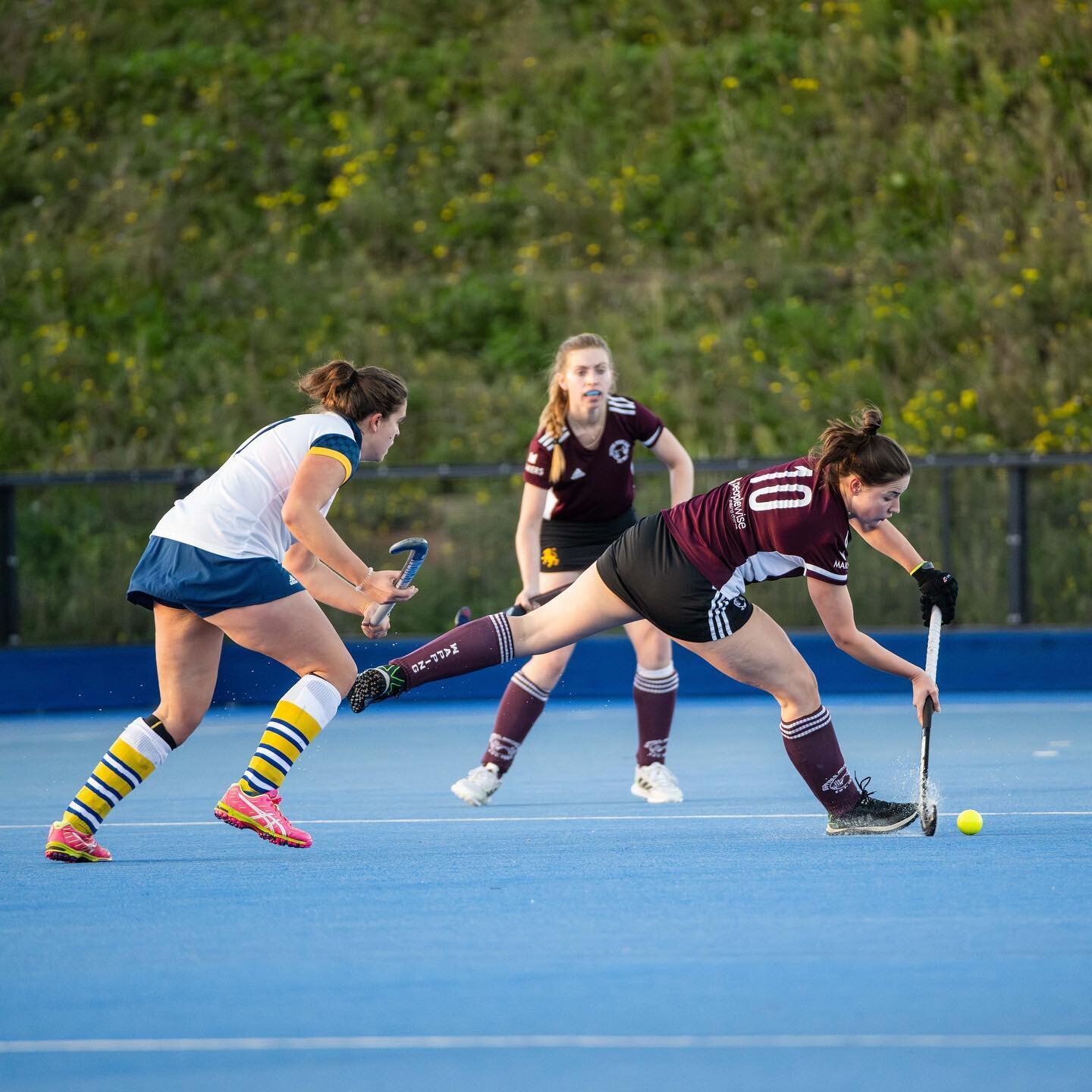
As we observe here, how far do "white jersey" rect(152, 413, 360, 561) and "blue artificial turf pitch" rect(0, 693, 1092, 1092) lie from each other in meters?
1.01

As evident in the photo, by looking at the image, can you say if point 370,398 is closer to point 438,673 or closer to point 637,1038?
point 438,673

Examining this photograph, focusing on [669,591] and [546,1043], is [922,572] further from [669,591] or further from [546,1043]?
[546,1043]

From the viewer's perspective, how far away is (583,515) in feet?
22.9

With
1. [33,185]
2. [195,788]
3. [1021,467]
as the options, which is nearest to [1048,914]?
[195,788]

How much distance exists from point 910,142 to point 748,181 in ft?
5.81

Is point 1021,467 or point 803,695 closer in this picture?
point 803,695

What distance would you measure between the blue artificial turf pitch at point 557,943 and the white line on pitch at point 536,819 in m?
0.03

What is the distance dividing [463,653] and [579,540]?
4.90 feet

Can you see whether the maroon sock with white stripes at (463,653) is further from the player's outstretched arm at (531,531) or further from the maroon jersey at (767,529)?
the player's outstretched arm at (531,531)

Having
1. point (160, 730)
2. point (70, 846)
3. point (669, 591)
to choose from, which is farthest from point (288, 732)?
point (669, 591)

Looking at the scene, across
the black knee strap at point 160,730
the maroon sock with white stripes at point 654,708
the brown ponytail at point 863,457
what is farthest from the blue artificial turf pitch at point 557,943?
the brown ponytail at point 863,457

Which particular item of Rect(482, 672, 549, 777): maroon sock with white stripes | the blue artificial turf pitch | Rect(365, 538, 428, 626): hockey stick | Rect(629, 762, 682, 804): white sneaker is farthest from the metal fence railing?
Rect(365, 538, 428, 626): hockey stick

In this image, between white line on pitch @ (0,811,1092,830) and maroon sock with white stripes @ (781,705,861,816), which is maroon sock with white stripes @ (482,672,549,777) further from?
maroon sock with white stripes @ (781,705,861,816)

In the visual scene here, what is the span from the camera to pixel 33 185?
63.2 ft
